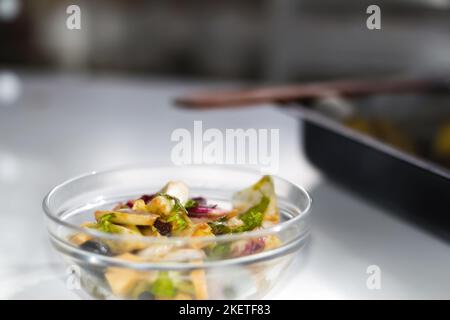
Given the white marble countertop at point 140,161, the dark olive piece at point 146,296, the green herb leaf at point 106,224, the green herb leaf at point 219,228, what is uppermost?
the green herb leaf at point 106,224

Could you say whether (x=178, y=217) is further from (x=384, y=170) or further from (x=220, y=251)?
(x=384, y=170)

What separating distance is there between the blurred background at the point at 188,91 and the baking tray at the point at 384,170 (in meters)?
0.01

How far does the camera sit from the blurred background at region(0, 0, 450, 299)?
728mm

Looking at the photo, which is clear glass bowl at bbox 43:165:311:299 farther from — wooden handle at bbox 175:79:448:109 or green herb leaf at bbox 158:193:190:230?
wooden handle at bbox 175:79:448:109

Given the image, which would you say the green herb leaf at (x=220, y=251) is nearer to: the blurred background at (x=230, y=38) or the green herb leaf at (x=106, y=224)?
the green herb leaf at (x=106, y=224)

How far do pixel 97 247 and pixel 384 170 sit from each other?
1.26 ft

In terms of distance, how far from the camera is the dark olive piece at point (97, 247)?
1.73 feet

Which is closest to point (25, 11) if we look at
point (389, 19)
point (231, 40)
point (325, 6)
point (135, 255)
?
point (231, 40)

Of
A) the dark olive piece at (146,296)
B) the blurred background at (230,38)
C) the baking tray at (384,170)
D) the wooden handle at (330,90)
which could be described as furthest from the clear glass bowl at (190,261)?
the blurred background at (230,38)

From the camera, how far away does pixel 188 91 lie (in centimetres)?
179

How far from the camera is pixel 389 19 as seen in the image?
2762mm

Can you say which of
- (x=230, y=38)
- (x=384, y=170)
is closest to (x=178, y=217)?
(x=384, y=170)
